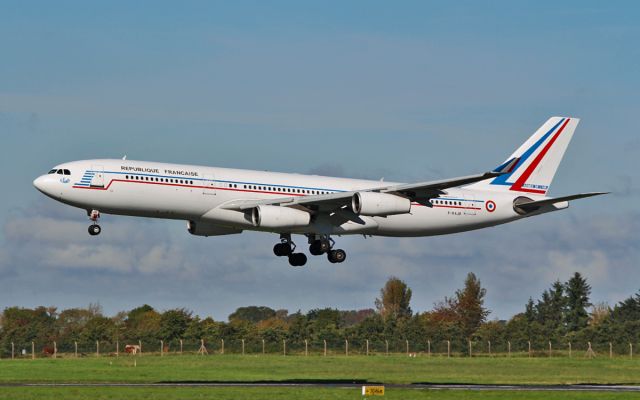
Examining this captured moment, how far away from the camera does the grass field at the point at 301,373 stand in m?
59.7

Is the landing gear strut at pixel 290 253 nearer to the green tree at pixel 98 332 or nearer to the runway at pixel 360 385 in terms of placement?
the runway at pixel 360 385

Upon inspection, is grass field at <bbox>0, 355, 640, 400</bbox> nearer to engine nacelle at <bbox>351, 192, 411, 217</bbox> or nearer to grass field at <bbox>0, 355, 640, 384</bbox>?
grass field at <bbox>0, 355, 640, 384</bbox>

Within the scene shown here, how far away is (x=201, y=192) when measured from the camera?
70.8 meters

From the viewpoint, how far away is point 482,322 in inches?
6029

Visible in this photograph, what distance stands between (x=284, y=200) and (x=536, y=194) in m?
21.7

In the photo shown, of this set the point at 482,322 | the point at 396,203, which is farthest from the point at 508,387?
the point at 482,322

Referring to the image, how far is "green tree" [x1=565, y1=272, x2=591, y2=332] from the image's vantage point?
159000 millimetres

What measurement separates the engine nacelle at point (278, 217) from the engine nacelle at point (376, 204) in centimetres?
331

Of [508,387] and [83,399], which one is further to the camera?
[508,387]

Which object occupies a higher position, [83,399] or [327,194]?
[327,194]

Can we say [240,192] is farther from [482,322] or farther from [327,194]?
[482,322]

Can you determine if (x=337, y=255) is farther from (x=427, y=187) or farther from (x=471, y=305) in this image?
(x=471, y=305)

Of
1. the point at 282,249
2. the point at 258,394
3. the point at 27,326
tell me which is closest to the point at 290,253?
the point at 282,249

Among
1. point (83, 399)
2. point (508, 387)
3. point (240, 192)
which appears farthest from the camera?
point (240, 192)
